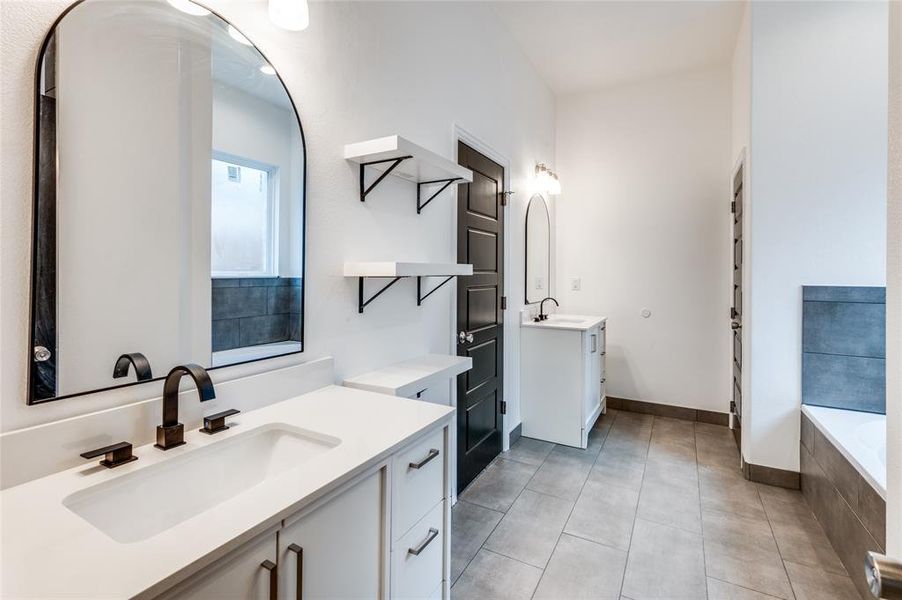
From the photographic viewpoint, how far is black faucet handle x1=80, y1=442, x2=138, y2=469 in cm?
90

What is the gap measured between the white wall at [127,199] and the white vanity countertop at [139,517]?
0.22m

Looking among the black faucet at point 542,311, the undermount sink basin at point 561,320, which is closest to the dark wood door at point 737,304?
the undermount sink basin at point 561,320

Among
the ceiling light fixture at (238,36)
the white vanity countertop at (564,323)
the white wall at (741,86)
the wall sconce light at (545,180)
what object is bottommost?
the white vanity countertop at (564,323)

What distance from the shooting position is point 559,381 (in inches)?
124

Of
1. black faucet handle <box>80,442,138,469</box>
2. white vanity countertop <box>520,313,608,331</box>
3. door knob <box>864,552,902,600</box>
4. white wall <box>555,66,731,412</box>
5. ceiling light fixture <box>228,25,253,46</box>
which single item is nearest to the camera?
door knob <box>864,552,902,600</box>

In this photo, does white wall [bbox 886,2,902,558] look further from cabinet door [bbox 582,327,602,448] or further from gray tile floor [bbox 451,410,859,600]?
cabinet door [bbox 582,327,602,448]

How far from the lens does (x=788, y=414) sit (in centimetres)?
251

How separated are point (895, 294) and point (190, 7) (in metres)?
1.69

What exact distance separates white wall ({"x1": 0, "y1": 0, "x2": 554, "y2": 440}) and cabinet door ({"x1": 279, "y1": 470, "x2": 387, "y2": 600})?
57 centimetres

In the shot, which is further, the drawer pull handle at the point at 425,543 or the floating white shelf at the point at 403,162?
the floating white shelf at the point at 403,162

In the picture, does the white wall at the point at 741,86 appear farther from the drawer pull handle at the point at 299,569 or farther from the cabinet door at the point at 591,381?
the drawer pull handle at the point at 299,569

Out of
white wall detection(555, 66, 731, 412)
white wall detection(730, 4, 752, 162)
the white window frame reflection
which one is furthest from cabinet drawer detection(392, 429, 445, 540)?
white wall detection(555, 66, 731, 412)

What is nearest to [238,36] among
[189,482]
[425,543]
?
[189,482]

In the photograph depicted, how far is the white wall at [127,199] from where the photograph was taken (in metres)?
0.92
